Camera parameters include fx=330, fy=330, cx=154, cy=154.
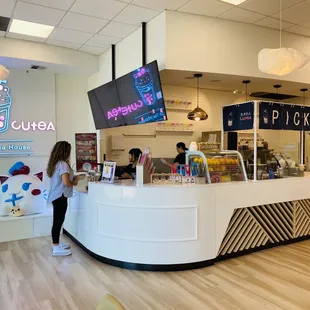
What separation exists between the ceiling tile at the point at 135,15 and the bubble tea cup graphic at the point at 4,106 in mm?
2859

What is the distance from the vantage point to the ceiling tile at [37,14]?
465 centimetres

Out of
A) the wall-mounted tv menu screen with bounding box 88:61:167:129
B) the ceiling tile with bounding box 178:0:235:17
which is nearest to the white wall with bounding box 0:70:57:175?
the wall-mounted tv menu screen with bounding box 88:61:167:129

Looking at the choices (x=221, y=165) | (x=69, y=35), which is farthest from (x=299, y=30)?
(x=69, y=35)

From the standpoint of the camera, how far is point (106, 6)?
183 inches

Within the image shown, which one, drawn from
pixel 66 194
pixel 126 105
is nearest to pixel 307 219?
pixel 126 105

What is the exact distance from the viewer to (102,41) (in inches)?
241

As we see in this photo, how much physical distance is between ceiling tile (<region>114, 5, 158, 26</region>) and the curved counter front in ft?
8.30

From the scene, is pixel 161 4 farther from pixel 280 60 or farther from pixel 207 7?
pixel 280 60

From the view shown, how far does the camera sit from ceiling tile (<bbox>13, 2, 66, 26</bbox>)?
4648mm

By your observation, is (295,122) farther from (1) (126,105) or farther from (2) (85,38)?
(2) (85,38)

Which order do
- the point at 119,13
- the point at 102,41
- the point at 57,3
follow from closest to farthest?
the point at 57,3
the point at 119,13
the point at 102,41

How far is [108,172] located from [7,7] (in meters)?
2.71

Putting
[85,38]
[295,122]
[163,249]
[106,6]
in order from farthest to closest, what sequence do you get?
1. [85,38]
2. [295,122]
3. [106,6]
4. [163,249]

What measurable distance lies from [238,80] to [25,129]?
4.30 metres
